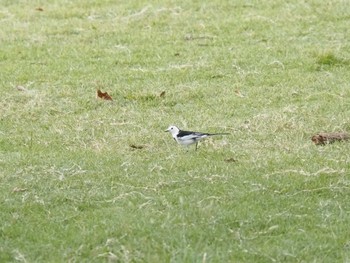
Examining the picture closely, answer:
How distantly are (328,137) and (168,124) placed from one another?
1747 millimetres

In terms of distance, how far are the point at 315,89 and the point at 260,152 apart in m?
2.78

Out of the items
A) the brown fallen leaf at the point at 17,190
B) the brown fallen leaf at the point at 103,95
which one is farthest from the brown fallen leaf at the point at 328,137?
the brown fallen leaf at the point at 103,95

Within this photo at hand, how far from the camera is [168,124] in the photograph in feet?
31.6

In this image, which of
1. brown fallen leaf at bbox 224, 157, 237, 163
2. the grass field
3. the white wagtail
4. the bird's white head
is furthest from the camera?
the bird's white head

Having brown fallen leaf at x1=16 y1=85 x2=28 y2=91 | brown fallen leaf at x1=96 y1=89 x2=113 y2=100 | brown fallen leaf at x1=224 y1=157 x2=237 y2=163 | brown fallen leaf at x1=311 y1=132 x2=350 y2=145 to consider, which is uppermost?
brown fallen leaf at x1=224 y1=157 x2=237 y2=163

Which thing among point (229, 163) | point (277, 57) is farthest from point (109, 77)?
point (229, 163)

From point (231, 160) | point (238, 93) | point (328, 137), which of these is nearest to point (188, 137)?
point (231, 160)

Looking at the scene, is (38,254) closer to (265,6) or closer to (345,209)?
(345,209)

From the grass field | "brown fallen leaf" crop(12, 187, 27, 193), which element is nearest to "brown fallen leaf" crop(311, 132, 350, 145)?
the grass field

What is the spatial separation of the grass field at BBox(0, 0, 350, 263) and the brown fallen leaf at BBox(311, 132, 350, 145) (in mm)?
148

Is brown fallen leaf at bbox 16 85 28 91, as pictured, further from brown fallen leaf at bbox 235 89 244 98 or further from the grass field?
brown fallen leaf at bbox 235 89 244 98

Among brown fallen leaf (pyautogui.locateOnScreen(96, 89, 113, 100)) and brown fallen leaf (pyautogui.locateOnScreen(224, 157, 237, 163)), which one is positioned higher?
brown fallen leaf (pyautogui.locateOnScreen(224, 157, 237, 163))

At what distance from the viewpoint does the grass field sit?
20.7 feet

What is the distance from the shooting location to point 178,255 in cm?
586
